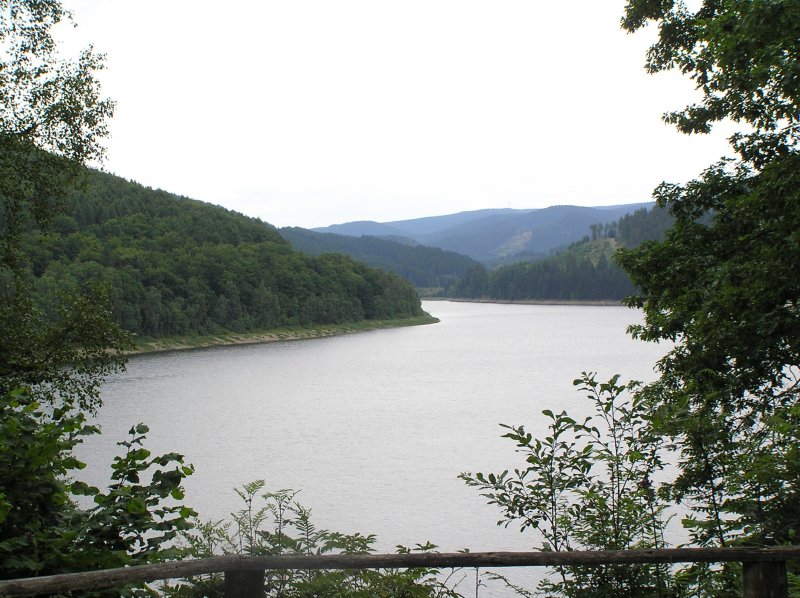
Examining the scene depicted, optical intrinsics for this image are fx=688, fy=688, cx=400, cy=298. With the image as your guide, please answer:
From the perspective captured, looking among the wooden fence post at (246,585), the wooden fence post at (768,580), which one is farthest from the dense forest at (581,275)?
the wooden fence post at (246,585)

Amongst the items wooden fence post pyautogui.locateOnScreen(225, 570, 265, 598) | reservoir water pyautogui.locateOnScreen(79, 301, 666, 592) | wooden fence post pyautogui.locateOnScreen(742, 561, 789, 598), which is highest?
wooden fence post pyautogui.locateOnScreen(225, 570, 265, 598)

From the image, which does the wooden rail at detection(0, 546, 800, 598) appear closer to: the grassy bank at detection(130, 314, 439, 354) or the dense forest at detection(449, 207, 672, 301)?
the grassy bank at detection(130, 314, 439, 354)

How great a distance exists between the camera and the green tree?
15.7 ft

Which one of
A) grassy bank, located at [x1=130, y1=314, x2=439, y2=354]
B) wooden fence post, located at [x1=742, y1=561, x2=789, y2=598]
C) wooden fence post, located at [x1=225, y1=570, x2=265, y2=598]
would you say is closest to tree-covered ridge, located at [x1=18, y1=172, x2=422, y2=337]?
grassy bank, located at [x1=130, y1=314, x2=439, y2=354]

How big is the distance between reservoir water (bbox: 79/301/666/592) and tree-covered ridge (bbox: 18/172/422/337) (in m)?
18.1

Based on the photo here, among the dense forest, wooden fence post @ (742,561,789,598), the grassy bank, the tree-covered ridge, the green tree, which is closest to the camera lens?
wooden fence post @ (742,561,789,598)

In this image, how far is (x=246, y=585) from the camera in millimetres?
2764

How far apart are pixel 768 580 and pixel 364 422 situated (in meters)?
27.6

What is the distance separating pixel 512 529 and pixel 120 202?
114 meters

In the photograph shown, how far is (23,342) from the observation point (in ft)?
30.9

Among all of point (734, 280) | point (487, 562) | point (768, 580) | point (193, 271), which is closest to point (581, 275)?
point (193, 271)

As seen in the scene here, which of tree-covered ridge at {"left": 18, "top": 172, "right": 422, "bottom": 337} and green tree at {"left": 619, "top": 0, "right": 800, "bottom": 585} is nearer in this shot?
green tree at {"left": 619, "top": 0, "right": 800, "bottom": 585}

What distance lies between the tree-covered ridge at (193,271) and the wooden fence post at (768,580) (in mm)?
69068

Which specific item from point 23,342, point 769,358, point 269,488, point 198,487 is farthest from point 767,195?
point 198,487
